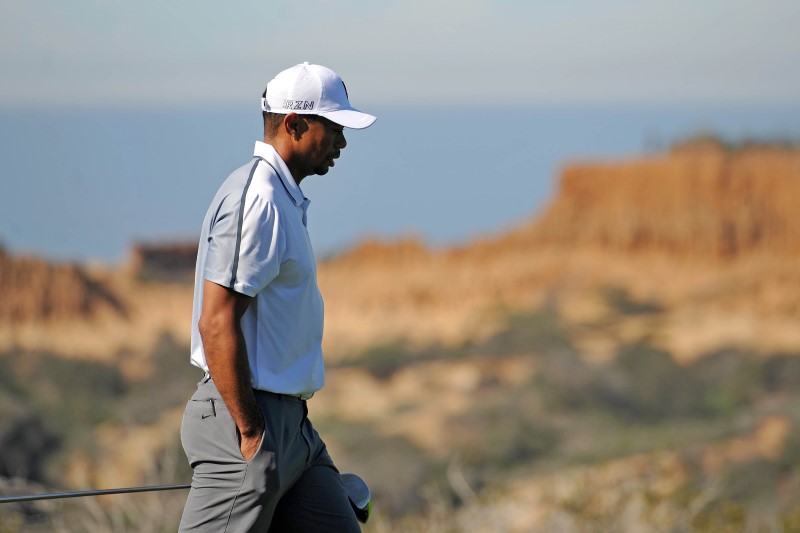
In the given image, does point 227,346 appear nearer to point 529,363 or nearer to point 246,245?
point 246,245

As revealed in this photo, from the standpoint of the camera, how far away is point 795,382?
2762 cm

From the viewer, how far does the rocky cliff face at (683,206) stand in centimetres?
3919

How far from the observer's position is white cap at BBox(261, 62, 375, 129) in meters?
3.29

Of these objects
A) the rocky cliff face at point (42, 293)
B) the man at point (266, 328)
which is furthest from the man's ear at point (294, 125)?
the rocky cliff face at point (42, 293)

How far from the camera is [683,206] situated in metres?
40.3

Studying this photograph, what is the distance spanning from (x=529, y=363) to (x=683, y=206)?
1390 cm

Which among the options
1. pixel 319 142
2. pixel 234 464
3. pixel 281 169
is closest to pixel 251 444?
pixel 234 464

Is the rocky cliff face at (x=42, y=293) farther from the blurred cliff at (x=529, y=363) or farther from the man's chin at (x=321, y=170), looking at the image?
the man's chin at (x=321, y=170)

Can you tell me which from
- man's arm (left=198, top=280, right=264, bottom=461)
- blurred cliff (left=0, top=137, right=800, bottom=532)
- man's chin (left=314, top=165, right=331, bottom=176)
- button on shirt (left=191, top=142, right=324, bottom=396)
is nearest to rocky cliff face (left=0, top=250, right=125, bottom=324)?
blurred cliff (left=0, top=137, right=800, bottom=532)

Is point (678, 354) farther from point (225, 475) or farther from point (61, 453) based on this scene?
point (225, 475)

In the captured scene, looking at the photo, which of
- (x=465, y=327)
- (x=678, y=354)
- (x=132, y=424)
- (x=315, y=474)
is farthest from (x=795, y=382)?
(x=315, y=474)

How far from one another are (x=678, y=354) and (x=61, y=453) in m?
16.8

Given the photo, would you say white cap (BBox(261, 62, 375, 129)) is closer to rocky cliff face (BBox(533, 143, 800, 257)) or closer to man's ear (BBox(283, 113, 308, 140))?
man's ear (BBox(283, 113, 308, 140))

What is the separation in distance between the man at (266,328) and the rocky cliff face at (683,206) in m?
37.0
